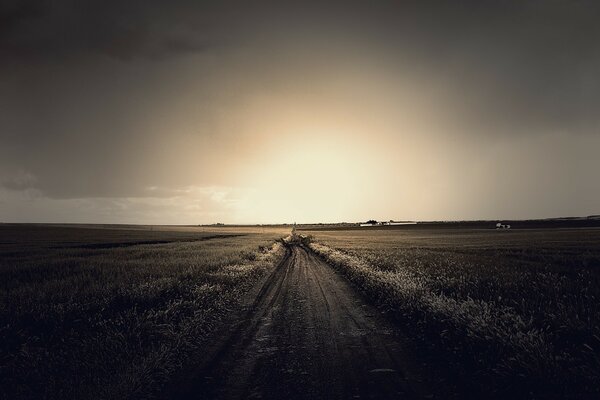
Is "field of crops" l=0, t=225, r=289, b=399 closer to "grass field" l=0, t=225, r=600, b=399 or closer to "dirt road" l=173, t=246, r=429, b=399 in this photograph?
"grass field" l=0, t=225, r=600, b=399

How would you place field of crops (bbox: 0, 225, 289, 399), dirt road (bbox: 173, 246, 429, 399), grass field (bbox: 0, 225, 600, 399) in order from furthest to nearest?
1. field of crops (bbox: 0, 225, 289, 399)
2. grass field (bbox: 0, 225, 600, 399)
3. dirt road (bbox: 173, 246, 429, 399)

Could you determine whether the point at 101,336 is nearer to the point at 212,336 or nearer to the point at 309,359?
the point at 212,336

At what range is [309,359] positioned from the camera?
6.60m

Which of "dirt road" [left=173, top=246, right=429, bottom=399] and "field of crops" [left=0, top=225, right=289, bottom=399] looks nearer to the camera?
"dirt road" [left=173, top=246, right=429, bottom=399]

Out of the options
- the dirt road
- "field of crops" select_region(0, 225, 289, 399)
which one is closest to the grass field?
"field of crops" select_region(0, 225, 289, 399)

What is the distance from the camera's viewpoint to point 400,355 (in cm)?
675

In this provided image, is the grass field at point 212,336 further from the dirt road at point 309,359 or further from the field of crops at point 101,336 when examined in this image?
the dirt road at point 309,359

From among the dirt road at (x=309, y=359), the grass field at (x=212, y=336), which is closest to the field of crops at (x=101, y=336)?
the grass field at (x=212, y=336)

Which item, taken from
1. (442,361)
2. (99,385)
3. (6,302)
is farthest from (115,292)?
(442,361)

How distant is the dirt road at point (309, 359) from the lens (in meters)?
5.24

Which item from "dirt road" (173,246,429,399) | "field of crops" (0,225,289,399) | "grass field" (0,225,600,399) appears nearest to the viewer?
"dirt road" (173,246,429,399)

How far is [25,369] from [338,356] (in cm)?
657

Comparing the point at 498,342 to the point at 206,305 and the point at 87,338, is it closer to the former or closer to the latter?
the point at 206,305

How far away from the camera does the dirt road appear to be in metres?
5.24
